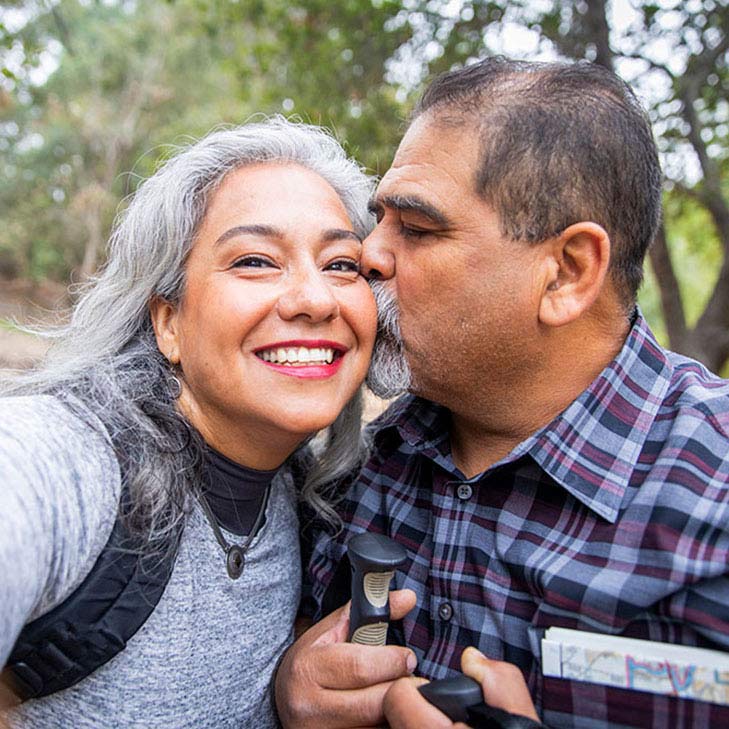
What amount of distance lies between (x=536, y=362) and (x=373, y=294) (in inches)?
21.1

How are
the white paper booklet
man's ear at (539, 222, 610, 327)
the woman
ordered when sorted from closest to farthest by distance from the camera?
the white paper booklet, the woman, man's ear at (539, 222, 610, 327)

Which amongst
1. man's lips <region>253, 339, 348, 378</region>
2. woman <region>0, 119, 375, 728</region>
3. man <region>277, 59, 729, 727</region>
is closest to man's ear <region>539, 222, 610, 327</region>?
man <region>277, 59, 729, 727</region>

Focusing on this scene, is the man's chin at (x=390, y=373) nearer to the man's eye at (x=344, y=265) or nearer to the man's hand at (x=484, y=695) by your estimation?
the man's eye at (x=344, y=265)

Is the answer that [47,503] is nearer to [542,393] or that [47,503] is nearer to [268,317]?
[268,317]

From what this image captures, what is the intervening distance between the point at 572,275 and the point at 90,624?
5.08ft

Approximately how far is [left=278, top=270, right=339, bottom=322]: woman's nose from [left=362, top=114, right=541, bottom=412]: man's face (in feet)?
0.75

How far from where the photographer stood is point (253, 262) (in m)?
2.12

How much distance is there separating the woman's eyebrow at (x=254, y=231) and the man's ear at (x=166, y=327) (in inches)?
12.2

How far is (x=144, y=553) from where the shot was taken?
184 centimetres

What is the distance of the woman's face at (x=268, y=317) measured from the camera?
2.04m

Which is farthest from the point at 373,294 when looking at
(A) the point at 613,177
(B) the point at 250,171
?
(A) the point at 613,177

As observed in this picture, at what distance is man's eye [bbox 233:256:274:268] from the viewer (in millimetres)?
2107

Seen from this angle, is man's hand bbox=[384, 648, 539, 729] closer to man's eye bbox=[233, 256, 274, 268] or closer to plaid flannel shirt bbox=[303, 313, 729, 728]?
plaid flannel shirt bbox=[303, 313, 729, 728]

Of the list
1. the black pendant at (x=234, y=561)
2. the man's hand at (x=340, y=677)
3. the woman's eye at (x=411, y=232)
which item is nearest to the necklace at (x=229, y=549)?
the black pendant at (x=234, y=561)
